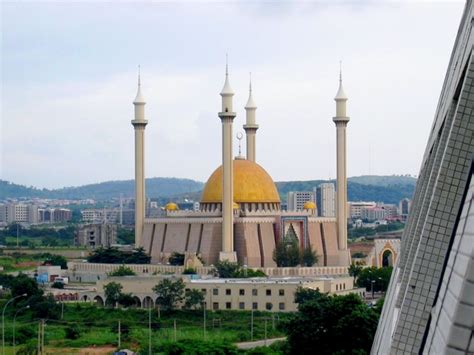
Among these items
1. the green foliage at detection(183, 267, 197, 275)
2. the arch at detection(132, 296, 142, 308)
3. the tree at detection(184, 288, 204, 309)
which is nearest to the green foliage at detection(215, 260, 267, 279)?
the green foliage at detection(183, 267, 197, 275)

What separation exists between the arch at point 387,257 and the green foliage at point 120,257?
1371cm

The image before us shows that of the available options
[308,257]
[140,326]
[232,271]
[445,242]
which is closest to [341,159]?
[308,257]

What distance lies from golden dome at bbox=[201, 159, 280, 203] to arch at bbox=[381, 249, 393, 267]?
6971 millimetres

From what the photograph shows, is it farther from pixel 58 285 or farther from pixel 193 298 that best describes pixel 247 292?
pixel 58 285

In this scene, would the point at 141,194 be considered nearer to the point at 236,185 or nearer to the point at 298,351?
the point at 236,185

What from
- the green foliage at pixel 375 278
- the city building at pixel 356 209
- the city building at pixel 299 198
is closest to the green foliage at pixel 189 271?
the green foliage at pixel 375 278

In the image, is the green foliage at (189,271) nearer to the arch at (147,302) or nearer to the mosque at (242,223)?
the mosque at (242,223)

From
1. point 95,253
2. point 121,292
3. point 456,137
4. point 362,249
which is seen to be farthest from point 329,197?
point 456,137

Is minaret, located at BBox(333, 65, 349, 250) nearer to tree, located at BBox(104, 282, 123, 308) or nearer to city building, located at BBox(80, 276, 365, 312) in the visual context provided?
city building, located at BBox(80, 276, 365, 312)

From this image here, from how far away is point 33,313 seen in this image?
1962 inches

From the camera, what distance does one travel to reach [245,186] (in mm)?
66125

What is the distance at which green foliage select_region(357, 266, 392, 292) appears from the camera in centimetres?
5753

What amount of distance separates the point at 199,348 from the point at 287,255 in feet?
97.3

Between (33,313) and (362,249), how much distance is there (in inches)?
1725
